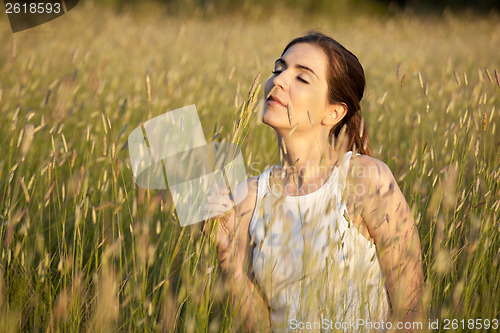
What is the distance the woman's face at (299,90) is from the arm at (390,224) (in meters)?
0.22

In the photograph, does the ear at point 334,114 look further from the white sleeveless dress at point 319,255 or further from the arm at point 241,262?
the arm at point 241,262

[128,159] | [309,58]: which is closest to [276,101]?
[309,58]

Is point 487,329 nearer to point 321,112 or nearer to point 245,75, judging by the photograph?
point 321,112

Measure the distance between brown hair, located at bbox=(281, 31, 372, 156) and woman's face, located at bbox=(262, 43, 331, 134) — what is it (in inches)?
1.1

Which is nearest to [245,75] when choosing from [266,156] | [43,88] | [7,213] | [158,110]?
[158,110]

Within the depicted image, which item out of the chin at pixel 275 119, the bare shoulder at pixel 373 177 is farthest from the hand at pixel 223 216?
the bare shoulder at pixel 373 177

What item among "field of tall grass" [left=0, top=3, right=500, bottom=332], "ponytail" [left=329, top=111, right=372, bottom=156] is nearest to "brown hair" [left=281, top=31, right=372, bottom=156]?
"ponytail" [left=329, top=111, right=372, bottom=156]

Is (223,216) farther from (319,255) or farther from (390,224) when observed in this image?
(390,224)

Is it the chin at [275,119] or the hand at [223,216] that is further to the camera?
the chin at [275,119]

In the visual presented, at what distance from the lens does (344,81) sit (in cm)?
164

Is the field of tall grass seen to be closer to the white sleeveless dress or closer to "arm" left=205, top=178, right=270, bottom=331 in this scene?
Result: "arm" left=205, top=178, right=270, bottom=331

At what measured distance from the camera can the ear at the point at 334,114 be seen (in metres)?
1.63

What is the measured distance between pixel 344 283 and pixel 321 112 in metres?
0.65

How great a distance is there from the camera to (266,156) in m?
2.29
